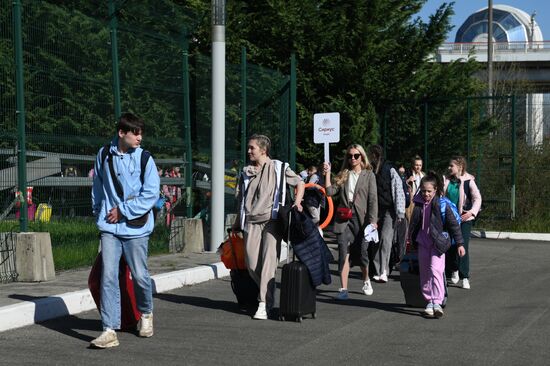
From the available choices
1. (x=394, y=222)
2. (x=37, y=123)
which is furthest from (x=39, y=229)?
(x=394, y=222)

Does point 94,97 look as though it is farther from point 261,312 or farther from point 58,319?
point 261,312

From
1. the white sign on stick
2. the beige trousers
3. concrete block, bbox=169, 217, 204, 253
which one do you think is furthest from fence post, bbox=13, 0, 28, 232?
the white sign on stick

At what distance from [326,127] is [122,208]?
9655 millimetres

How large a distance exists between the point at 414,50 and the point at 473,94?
109 inches

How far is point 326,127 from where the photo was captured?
671 inches

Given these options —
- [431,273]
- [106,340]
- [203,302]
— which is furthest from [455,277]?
[106,340]

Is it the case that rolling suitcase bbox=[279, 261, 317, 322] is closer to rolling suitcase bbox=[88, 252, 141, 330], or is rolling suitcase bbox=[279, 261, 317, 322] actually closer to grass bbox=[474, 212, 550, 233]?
rolling suitcase bbox=[88, 252, 141, 330]

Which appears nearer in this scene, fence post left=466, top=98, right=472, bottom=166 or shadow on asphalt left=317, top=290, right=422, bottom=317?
shadow on asphalt left=317, top=290, right=422, bottom=317

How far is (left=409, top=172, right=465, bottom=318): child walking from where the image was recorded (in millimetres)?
9688

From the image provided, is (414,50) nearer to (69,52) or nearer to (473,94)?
(473,94)

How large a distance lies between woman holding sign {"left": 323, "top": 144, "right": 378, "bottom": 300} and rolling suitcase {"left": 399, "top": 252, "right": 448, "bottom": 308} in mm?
1055

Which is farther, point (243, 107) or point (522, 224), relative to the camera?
point (522, 224)

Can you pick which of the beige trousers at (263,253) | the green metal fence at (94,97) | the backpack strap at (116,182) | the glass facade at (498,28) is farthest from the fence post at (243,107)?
the glass facade at (498,28)

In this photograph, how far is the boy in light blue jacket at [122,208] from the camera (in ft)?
25.3
